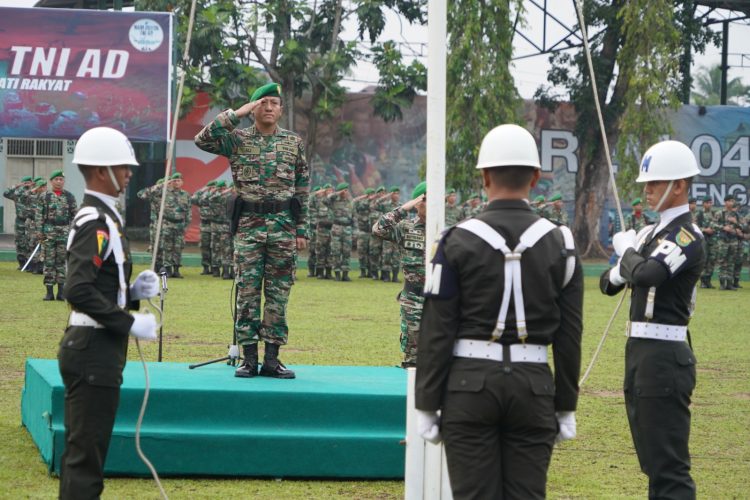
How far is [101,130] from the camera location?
5262 mm

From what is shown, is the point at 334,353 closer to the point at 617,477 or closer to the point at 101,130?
the point at 617,477

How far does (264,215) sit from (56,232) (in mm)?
13133

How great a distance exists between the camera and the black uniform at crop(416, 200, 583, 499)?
4188mm

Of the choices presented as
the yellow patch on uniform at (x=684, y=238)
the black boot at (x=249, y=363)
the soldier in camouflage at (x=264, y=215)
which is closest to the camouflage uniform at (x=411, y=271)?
the soldier in camouflage at (x=264, y=215)

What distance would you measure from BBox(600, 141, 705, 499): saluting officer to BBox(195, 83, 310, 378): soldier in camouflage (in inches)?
107

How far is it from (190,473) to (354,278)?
850 inches

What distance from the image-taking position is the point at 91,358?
5.07 metres

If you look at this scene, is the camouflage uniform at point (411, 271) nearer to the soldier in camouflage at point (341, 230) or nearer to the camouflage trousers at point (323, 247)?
the soldier in camouflage at point (341, 230)

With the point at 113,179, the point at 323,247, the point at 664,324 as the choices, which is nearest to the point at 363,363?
the point at 664,324

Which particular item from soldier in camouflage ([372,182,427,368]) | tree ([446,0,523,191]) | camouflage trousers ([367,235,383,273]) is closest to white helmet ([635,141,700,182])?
soldier in camouflage ([372,182,427,368])

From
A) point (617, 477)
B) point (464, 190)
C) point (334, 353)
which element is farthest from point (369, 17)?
point (617, 477)

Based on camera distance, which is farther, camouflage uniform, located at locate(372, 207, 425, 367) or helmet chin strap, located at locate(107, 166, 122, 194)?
camouflage uniform, located at locate(372, 207, 425, 367)

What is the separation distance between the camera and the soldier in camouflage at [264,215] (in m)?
7.67

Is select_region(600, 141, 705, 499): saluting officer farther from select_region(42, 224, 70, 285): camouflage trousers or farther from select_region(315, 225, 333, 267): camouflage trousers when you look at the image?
select_region(315, 225, 333, 267): camouflage trousers
